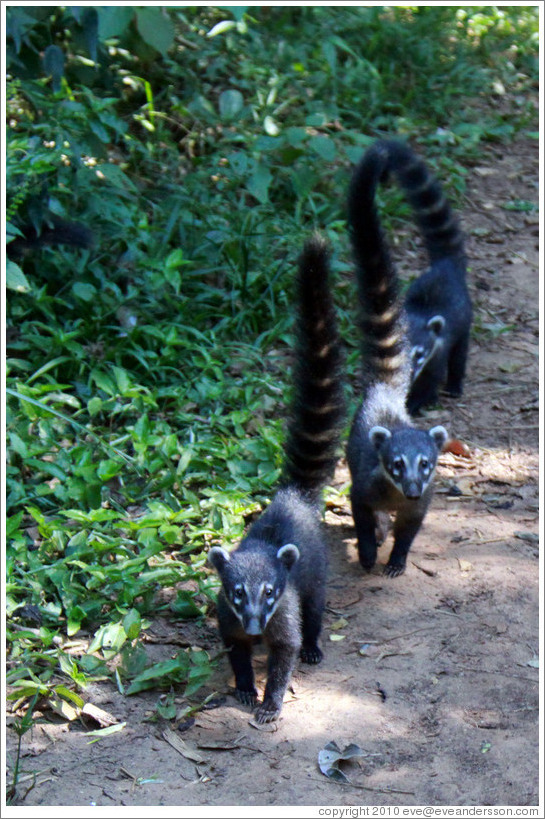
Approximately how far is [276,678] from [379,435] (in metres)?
1.56

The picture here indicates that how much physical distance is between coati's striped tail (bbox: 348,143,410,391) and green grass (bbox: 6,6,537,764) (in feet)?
2.57

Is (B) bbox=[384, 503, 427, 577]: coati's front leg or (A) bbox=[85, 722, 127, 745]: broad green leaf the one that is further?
(B) bbox=[384, 503, 427, 577]: coati's front leg

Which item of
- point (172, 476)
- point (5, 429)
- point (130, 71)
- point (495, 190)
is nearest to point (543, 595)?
point (172, 476)

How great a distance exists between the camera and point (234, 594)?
157 inches

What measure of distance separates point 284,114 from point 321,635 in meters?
5.35

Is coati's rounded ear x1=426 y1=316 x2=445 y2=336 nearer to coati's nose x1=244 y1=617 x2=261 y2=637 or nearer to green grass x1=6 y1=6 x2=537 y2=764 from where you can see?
green grass x1=6 y1=6 x2=537 y2=764

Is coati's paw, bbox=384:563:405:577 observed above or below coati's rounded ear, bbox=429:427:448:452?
below

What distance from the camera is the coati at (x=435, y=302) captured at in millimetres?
6555

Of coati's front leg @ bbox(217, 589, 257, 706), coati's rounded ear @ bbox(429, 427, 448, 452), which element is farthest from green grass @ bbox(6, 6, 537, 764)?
coati's rounded ear @ bbox(429, 427, 448, 452)

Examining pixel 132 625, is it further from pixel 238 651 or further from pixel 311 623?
pixel 311 623

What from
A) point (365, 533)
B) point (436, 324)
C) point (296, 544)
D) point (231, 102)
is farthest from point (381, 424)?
point (231, 102)

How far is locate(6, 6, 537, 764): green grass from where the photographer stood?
4.55 m

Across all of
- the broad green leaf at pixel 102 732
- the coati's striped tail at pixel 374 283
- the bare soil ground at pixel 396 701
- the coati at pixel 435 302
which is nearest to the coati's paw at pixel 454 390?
the coati at pixel 435 302

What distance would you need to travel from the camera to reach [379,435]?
5.13 meters
